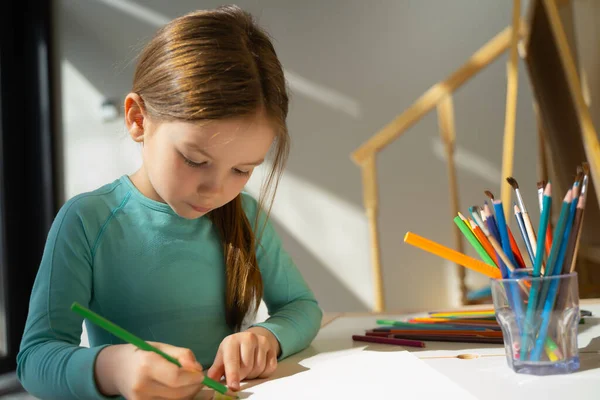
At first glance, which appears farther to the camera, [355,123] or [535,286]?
[355,123]

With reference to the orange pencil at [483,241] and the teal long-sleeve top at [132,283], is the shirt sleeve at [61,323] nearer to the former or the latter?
the teal long-sleeve top at [132,283]

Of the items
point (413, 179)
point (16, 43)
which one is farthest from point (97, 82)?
point (413, 179)

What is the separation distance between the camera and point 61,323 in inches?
23.0

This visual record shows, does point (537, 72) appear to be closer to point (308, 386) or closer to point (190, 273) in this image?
point (190, 273)

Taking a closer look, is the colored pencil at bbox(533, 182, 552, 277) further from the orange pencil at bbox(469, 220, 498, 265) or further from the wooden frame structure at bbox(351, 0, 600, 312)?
the wooden frame structure at bbox(351, 0, 600, 312)

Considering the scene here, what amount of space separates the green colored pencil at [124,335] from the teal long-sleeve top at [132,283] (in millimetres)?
147

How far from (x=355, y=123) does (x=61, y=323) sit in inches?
71.6

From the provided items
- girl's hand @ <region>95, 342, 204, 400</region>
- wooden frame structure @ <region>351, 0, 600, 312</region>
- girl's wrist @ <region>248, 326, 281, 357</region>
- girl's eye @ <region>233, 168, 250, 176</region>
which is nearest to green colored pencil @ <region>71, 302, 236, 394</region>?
girl's hand @ <region>95, 342, 204, 400</region>

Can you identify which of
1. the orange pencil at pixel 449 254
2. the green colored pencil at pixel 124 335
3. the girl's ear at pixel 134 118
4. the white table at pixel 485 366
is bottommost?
the white table at pixel 485 366

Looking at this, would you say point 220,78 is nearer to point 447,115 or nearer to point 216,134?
point 216,134

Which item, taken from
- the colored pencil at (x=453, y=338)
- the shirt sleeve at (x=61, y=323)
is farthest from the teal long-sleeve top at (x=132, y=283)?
the colored pencil at (x=453, y=338)

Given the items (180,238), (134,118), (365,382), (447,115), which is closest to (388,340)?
(365,382)

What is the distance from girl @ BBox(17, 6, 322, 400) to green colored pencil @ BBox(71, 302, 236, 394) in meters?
0.03

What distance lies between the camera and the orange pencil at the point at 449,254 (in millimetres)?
519
